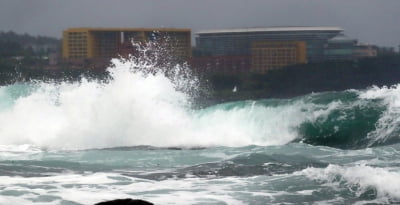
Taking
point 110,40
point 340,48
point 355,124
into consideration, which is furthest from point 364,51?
point 355,124

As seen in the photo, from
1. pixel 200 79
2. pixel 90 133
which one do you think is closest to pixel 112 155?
pixel 90 133

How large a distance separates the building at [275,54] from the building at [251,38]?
23.9 inches

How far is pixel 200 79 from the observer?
231ft

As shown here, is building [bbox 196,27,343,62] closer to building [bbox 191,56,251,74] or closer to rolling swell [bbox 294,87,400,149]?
building [bbox 191,56,251,74]

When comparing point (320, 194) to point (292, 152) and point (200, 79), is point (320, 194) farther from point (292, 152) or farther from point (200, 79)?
point (200, 79)

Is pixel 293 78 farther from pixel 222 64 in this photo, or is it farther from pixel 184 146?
pixel 184 146

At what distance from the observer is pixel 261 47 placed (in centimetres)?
8075

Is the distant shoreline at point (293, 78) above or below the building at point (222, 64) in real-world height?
below

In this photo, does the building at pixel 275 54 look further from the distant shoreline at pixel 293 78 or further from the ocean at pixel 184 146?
the ocean at pixel 184 146

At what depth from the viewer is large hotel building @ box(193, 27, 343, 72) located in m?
76.6

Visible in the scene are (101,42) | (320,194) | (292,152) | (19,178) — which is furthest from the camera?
(101,42)

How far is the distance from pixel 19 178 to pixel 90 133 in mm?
14617

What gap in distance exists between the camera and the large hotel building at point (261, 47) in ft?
251

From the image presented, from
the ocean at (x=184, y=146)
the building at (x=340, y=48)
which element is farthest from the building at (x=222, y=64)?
the ocean at (x=184, y=146)
